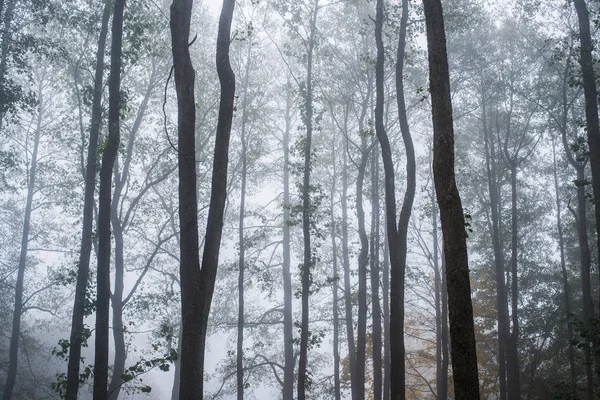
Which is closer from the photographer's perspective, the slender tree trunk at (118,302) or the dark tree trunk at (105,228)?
the dark tree trunk at (105,228)

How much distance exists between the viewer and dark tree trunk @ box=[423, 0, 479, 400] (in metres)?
5.64

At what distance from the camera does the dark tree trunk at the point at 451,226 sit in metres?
5.64

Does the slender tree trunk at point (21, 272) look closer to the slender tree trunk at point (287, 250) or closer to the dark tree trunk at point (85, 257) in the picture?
the dark tree trunk at point (85, 257)

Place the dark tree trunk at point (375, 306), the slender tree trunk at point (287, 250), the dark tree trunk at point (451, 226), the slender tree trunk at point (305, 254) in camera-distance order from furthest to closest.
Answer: the slender tree trunk at point (287, 250) → the dark tree trunk at point (375, 306) → the slender tree trunk at point (305, 254) → the dark tree trunk at point (451, 226)

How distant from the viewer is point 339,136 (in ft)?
84.3

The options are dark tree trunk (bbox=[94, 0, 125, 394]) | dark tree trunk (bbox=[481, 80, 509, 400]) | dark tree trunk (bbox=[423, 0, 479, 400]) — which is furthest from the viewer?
dark tree trunk (bbox=[481, 80, 509, 400])

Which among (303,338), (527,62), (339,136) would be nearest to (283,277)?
(339,136)

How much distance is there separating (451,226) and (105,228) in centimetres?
695

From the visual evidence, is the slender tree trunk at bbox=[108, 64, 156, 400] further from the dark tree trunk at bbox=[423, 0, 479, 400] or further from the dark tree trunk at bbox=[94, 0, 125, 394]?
the dark tree trunk at bbox=[423, 0, 479, 400]

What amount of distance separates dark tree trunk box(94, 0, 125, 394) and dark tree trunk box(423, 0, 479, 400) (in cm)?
644

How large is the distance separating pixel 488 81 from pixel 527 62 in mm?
1685

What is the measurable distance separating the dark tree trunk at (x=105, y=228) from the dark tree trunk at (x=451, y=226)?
6.44 metres

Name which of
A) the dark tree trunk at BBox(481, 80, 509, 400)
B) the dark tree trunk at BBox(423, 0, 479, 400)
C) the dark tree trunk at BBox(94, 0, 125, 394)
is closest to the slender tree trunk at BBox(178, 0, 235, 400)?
the dark tree trunk at BBox(94, 0, 125, 394)

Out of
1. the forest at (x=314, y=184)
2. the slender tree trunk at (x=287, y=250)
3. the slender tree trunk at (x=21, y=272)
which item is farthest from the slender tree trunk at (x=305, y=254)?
the slender tree trunk at (x=21, y=272)
